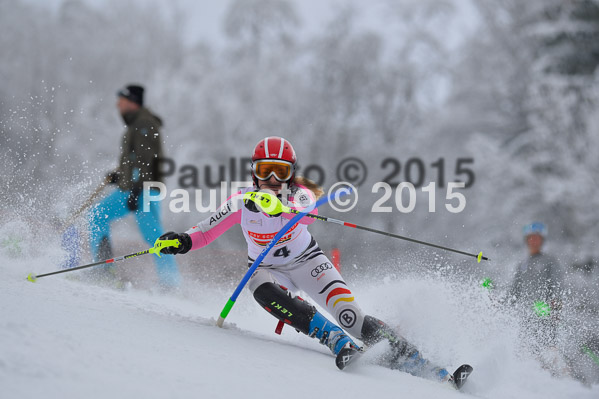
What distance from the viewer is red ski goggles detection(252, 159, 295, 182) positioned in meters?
3.83

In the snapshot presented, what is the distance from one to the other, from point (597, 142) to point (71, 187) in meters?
12.8

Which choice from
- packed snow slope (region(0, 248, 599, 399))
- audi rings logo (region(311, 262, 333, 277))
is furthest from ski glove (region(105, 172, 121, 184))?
audi rings logo (region(311, 262, 333, 277))

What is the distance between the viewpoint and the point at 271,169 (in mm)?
3836

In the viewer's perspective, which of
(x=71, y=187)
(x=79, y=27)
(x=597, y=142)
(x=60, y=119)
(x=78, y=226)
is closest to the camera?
(x=78, y=226)

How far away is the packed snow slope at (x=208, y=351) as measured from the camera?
A: 6.91 ft

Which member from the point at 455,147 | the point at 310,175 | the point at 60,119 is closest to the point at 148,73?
the point at 60,119

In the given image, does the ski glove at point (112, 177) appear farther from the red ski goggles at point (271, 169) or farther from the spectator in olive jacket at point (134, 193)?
the red ski goggles at point (271, 169)

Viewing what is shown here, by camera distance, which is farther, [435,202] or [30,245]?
[435,202]

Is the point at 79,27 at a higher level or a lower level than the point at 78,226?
higher

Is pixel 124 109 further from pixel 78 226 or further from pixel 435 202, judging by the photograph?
pixel 435 202

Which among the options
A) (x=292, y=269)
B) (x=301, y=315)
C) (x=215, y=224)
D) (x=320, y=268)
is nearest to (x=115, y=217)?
(x=215, y=224)

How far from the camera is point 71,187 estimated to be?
19.6ft

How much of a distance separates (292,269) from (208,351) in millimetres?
1226

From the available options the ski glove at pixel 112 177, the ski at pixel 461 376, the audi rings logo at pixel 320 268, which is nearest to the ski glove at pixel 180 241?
the audi rings logo at pixel 320 268
